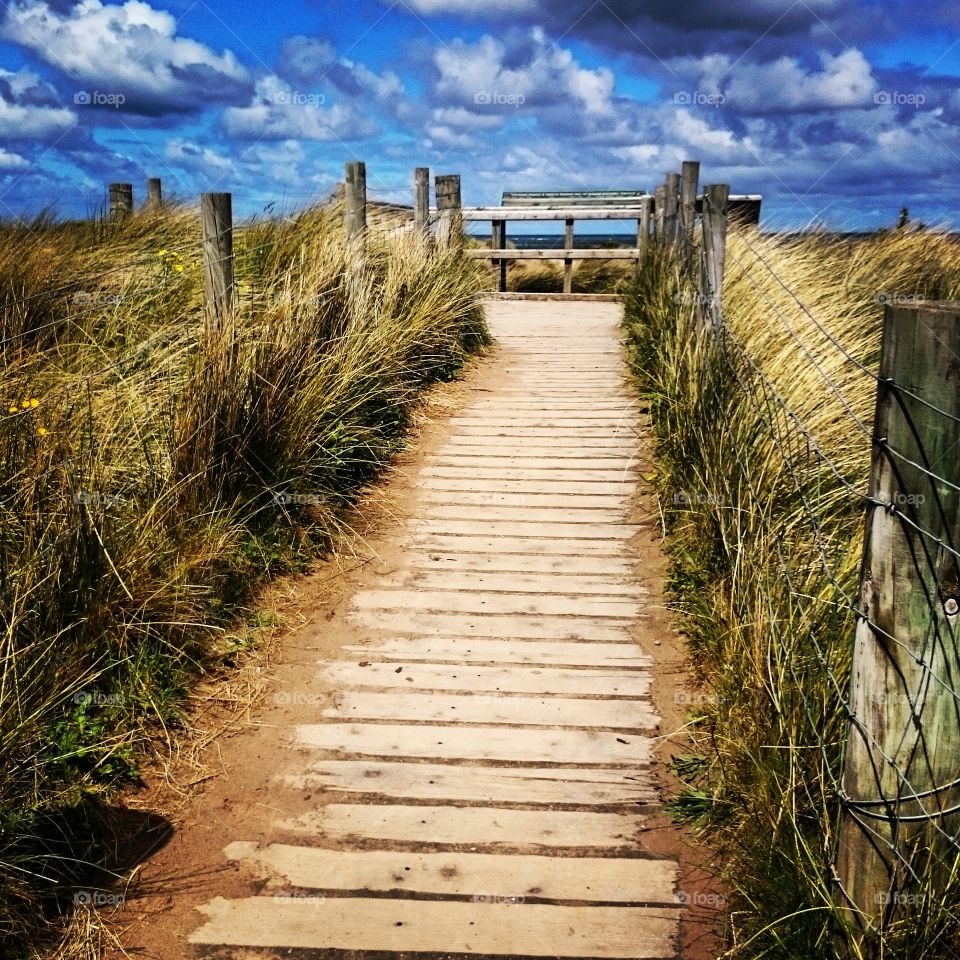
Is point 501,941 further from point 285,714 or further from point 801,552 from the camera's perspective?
point 801,552

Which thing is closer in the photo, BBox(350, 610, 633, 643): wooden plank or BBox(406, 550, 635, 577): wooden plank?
BBox(350, 610, 633, 643): wooden plank

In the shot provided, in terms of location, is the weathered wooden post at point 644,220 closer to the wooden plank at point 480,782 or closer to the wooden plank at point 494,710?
the wooden plank at point 494,710

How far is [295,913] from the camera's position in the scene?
3.00m

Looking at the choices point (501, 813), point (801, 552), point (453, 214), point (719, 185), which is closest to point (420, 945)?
point (501, 813)

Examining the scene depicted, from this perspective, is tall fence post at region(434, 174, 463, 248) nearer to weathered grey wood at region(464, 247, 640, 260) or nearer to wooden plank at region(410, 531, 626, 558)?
weathered grey wood at region(464, 247, 640, 260)

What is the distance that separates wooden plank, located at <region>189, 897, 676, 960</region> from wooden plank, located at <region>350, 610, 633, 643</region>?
1.77 m

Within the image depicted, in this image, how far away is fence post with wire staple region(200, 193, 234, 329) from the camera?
5.24 metres

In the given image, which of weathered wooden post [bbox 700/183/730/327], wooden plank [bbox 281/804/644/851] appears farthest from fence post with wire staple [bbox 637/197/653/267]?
wooden plank [bbox 281/804/644/851]

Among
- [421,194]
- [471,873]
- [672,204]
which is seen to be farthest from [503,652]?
[672,204]

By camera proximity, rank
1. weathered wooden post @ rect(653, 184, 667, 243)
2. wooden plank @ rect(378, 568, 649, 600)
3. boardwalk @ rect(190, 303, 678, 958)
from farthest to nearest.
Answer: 1. weathered wooden post @ rect(653, 184, 667, 243)
2. wooden plank @ rect(378, 568, 649, 600)
3. boardwalk @ rect(190, 303, 678, 958)

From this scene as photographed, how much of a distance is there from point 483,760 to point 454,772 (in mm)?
131

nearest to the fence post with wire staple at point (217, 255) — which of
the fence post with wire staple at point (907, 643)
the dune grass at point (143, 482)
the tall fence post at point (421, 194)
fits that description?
the dune grass at point (143, 482)

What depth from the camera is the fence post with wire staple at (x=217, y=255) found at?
524 cm

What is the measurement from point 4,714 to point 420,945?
54.5 inches
